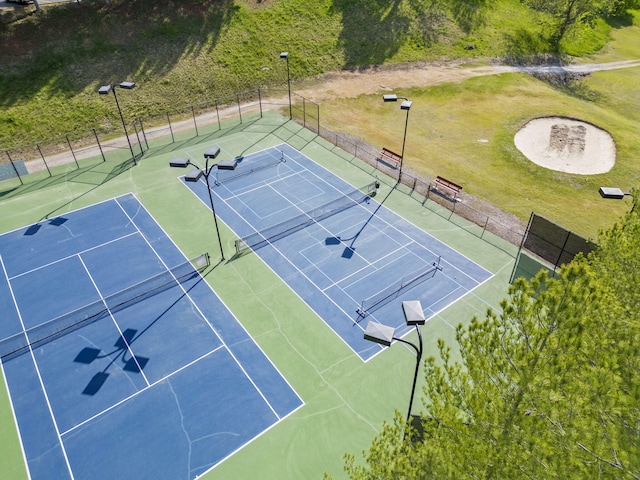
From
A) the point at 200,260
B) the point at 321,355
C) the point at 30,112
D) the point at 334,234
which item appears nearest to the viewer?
the point at 321,355

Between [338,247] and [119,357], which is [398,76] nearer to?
[338,247]

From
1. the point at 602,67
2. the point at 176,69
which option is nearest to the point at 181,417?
the point at 176,69

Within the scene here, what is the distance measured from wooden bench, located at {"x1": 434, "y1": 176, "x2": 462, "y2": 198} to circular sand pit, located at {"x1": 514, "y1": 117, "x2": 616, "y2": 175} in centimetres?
1001

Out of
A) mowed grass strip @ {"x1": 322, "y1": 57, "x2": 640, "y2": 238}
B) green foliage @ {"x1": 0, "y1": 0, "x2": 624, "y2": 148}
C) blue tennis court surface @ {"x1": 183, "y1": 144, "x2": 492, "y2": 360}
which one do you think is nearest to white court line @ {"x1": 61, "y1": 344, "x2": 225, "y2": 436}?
blue tennis court surface @ {"x1": 183, "y1": 144, "x2": 492, "y2": 360}

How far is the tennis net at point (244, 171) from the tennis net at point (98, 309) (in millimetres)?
8901

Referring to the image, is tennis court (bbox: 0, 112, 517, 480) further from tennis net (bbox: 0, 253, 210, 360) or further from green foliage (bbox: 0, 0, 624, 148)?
green foliage (bbox: 0, 0, 624, 148)

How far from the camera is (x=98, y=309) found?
2130cm

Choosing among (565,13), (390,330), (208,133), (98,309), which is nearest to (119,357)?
(98,309)

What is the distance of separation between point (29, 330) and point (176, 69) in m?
32.2

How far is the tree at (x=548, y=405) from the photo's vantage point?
8.50 metres

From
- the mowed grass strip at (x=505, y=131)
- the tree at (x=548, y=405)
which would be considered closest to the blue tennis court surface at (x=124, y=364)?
the tree at (x=548, y=405)

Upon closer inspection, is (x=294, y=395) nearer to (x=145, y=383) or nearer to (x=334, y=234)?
(x=145, y=383)

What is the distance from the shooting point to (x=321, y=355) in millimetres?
19438

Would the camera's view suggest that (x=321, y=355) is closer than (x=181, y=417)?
No
